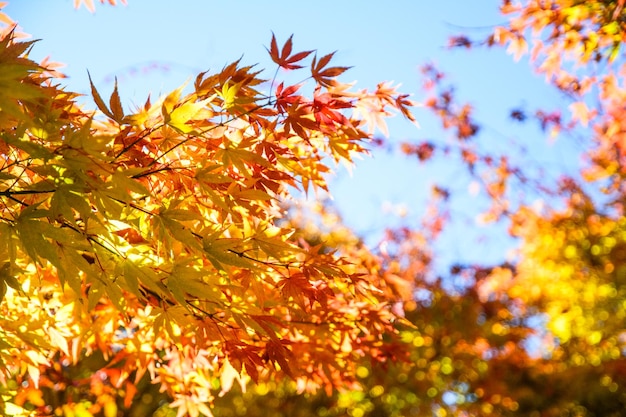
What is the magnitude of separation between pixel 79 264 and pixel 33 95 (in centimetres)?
45

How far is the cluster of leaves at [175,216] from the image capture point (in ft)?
4.06

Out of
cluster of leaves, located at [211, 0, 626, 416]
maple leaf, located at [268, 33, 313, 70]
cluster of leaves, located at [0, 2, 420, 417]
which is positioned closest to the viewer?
cluster of leaves, located at [0, 2, 420, 417]

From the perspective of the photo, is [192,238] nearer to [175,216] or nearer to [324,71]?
[175,216]

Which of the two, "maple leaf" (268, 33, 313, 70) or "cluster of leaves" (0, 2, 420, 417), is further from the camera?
"maple leaf" (268, 33, 313, 70)

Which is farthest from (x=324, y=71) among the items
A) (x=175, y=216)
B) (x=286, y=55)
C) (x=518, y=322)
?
(x=518, y=322)

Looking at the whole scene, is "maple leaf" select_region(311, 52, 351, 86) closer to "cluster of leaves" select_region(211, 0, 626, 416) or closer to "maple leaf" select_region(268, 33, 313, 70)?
"maple leaf" select_region(268, 33, 313, 70)

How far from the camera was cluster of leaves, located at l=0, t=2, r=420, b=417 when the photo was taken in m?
1.24

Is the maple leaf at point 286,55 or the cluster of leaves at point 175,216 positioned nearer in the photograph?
the cluster of leaves at point 175,216

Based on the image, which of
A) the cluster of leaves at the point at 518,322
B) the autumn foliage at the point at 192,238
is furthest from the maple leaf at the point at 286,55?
the cluster of leaves at the point at 518,322

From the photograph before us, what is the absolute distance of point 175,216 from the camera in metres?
1.36

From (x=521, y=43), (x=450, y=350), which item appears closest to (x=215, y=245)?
(x=521, y=43)

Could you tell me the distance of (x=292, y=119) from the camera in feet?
5.28

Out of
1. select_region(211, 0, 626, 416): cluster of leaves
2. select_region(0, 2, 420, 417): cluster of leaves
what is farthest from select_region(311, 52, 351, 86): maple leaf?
select_region(211, 0, 626, 416): cluster of leaves

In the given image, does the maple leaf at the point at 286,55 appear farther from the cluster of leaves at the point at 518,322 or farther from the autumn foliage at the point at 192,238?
the cluster of leaves at the point at 518,322
